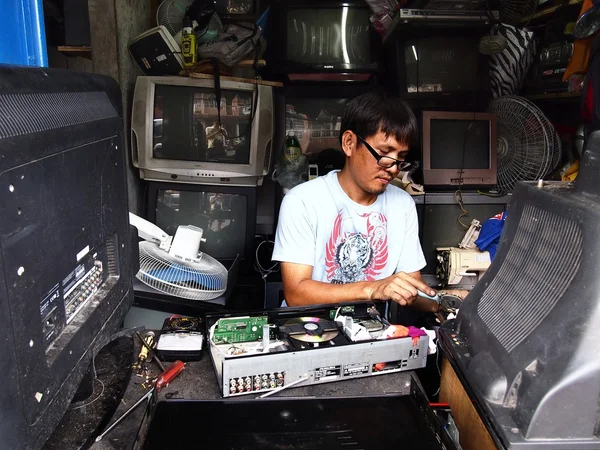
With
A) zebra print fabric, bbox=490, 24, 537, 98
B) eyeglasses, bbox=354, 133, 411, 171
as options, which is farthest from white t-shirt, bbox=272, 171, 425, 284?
zebra print fabric, bbox=490, 24, 537, 98

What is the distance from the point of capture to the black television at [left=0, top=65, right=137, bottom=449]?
55 cm

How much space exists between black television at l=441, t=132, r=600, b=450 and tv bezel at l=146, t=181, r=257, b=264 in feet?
6.72

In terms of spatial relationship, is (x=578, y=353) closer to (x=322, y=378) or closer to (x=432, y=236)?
(x=322, y=378)

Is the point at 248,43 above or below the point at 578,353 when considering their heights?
above

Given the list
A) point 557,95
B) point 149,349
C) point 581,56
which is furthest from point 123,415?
point 557,95

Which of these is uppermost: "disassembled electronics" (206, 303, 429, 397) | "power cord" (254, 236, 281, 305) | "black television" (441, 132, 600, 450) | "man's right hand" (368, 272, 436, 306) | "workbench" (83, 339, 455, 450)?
"black television" (441, 132, 600, 450)

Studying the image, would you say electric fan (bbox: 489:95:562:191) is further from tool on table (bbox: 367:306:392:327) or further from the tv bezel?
tool on table (bbox: 367:306:392:327)

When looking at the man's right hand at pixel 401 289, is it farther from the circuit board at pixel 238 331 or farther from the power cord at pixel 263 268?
the power cord at pixel 263 268

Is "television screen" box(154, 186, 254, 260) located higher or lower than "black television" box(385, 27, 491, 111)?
lower

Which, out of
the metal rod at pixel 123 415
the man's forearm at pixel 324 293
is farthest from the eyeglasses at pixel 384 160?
the metal rod at pixel 123 415

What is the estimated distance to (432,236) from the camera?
2676mm

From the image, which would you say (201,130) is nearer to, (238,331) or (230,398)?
(238,331)

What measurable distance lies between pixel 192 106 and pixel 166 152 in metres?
0.31

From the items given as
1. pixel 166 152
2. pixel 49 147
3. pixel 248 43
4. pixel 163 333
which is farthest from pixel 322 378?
pixel 248 43
